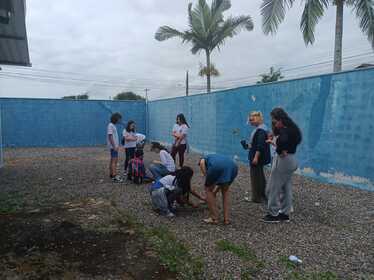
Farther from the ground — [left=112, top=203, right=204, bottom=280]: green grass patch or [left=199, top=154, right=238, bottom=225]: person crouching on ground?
[left=199, top=154, right=238, bottom=225]: person crouching on ground

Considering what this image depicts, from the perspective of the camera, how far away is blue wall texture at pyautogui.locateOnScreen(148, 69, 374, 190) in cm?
630

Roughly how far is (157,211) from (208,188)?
3.72 ft

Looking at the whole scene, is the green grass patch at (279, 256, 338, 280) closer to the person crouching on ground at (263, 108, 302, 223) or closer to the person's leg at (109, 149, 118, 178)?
the person crouching on ground at (263, 108, 302, 223)

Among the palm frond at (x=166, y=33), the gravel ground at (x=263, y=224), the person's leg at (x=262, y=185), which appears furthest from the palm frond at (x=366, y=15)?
the palm frond at (x=166, y=33)

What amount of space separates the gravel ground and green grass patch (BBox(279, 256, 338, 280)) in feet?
0.11

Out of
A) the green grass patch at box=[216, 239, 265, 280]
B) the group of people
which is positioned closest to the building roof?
the group of people

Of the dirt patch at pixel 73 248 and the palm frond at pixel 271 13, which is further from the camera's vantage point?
the palm frond at pixel 271 13

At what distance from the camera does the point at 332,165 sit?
697 centimetres

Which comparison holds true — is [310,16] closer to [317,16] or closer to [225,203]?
[317,16]

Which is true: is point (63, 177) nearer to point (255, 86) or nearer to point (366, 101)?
Answer: point (255, 86)

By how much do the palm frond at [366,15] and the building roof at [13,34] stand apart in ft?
26.2

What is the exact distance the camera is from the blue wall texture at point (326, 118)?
630 cm

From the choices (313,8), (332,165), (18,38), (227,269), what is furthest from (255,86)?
(227,269)

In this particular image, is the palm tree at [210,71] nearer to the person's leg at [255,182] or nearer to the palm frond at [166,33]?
the palm frond at [166,33]
